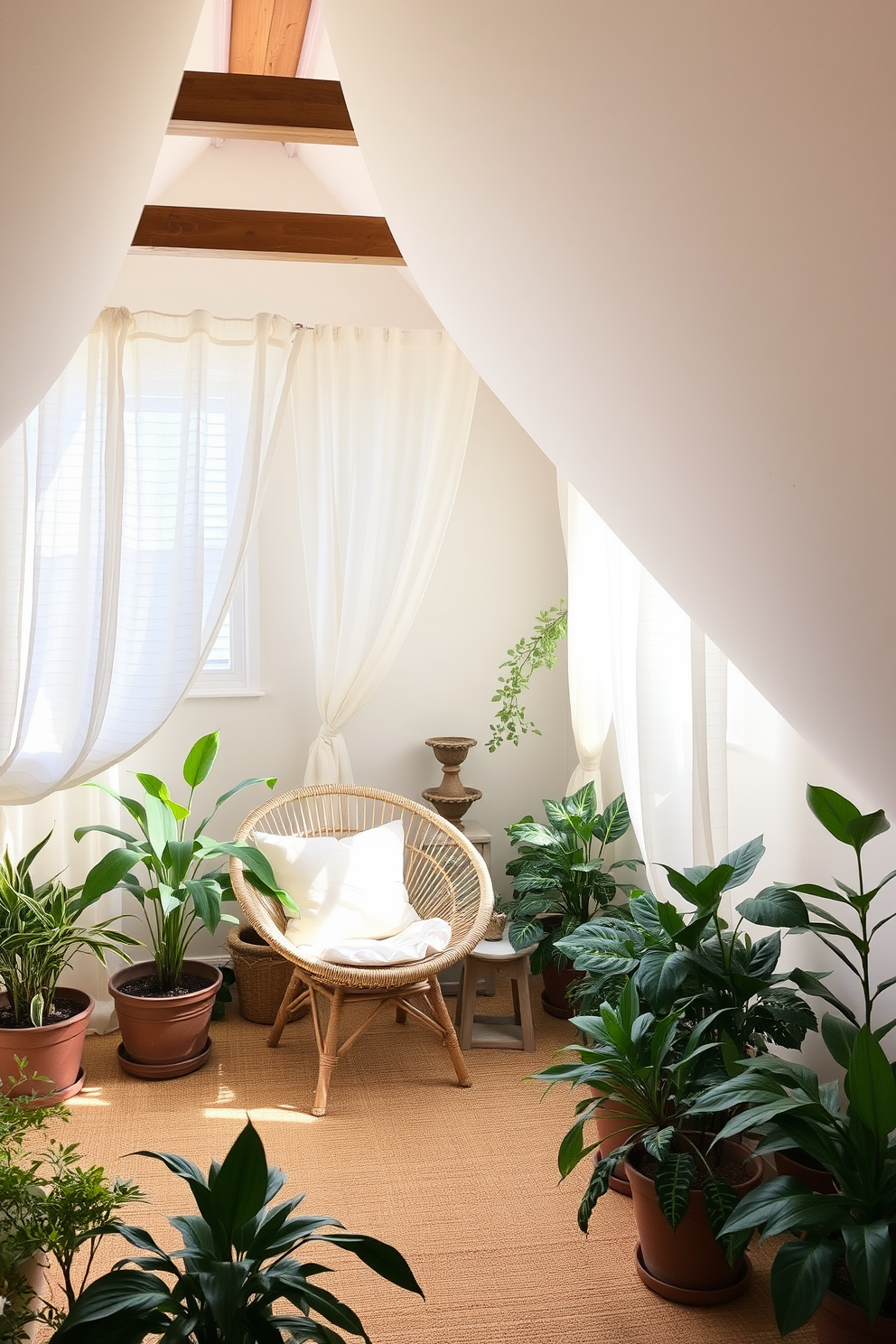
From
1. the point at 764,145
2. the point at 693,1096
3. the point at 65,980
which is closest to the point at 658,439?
the point at 764,145

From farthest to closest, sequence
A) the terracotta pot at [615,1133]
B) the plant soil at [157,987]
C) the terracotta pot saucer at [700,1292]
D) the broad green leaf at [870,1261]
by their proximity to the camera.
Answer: the plant soil at [157,987] < the terracotta pot at [615,1133] < the terracotta pot saucer at [700,1292] < the broad green leaf at [870,1261]

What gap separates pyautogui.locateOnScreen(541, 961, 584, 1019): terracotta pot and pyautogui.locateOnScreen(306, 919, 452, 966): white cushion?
1.96ft

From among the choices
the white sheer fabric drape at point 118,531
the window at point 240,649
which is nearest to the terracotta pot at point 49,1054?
the white sheer fabric drape at point 118,531

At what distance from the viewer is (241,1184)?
1.69 meters

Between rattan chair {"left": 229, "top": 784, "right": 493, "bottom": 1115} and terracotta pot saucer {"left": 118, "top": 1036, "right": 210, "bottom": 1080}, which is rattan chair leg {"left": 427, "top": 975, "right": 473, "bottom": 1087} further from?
terracotta pot saucer {"left": 118, "top": 1036, "right": 210, "bottom": 1080}

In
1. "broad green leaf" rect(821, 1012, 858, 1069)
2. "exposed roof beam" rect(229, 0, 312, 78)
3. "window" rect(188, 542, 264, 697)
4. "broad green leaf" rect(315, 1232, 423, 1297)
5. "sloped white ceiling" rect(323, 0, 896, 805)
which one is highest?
"exposed roof beam" rect(229, 0, 312, 78)

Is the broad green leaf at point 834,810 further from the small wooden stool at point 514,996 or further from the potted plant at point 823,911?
the small wooden stool at point 514,996

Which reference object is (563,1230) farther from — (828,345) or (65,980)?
(828,345)

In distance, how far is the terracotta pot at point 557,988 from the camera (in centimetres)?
382

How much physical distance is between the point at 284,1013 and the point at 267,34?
302 cm

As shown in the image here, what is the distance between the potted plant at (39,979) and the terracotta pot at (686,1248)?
5.69ft

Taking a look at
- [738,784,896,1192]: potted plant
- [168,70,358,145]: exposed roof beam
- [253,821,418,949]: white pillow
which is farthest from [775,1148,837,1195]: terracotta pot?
[168,70,358,145]: exposed roof beam

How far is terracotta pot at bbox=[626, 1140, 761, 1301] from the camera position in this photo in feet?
7.16

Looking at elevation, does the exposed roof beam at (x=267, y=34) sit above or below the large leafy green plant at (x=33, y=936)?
above
